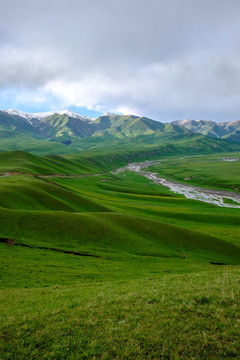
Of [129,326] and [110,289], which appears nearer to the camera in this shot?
[129,326]

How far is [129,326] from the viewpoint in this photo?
13672mm

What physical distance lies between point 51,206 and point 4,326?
5981 cm

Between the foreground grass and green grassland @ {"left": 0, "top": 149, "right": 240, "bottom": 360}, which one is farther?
green grassland @ {"left": 0, "top": 149, "right": 240, "bottom": 360}

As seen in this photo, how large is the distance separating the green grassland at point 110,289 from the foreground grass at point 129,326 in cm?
6

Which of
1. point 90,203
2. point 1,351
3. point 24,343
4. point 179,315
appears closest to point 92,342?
point 24,343

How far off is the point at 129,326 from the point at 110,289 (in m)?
9.58

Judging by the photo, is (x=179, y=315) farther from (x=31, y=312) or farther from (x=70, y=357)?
(x=31, y=312)

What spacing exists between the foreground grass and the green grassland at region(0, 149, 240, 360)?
6 centimetres

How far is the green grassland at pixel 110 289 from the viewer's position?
40.2ft

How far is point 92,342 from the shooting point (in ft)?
40.7

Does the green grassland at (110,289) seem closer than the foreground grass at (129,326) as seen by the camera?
No

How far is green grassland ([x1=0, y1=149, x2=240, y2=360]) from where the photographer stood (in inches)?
483

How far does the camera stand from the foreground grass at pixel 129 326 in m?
11.7

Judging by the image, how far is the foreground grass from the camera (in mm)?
11734
